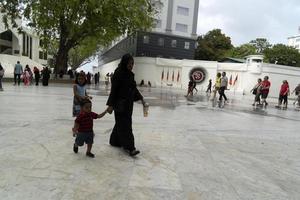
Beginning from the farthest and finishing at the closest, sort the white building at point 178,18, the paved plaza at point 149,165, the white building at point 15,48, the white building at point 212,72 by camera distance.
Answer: the white building at point 178,18
the white building at point 15,48
the white building at point 212,72
the paved plaza at point 149,165

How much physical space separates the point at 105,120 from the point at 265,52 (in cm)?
6488

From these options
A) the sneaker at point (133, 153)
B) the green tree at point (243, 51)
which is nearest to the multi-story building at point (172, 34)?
the green tree at point (243, 51)

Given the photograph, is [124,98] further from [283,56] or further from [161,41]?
[283,56]

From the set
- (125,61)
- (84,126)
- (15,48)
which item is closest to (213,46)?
(15,48)

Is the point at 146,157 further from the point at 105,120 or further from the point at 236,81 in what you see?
the point at 236,81

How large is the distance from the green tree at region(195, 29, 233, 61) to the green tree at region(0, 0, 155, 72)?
27.7 meters

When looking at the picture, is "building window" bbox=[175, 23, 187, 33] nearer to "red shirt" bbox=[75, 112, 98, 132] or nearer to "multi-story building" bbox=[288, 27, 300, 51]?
"red shirt" bbox=[75, 112, 98, 132]

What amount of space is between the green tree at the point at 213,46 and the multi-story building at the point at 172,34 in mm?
9544

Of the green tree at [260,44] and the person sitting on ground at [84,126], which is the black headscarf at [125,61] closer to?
the person sitting on ground at [84,126]

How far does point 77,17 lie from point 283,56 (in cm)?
4790

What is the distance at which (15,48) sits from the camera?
57.6 metres

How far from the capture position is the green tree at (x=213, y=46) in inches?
2293

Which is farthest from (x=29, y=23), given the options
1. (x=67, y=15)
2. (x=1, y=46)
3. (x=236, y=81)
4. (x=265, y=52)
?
(x=265, y=52)

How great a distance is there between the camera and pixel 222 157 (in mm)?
6039
